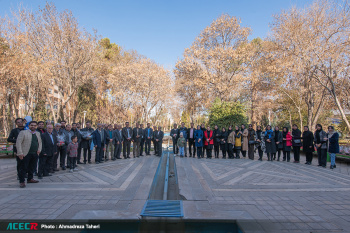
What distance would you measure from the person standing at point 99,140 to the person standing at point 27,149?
3.32 m

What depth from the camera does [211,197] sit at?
4.96 meters

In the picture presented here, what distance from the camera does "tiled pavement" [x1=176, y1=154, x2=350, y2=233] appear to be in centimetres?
359

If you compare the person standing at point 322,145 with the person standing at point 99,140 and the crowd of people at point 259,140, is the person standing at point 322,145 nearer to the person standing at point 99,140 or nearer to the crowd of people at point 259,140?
the crowd of people at point 259,140

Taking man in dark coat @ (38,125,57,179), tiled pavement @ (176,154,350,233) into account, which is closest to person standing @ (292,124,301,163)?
tiled pavement @ (176,154,350,233)

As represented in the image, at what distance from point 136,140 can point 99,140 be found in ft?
7.37

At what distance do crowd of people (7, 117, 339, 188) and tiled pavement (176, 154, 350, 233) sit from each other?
236 centimetres

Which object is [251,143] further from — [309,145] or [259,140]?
[309,145]

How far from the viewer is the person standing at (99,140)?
31.3 ft

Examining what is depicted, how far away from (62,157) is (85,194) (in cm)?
374

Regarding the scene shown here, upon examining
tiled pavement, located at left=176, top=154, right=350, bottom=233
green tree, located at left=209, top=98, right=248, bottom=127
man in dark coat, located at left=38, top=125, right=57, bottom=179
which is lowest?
tiled pavement, located at left=176, top=154, right=350, bottom=233

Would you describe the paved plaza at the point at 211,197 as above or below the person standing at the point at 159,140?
below

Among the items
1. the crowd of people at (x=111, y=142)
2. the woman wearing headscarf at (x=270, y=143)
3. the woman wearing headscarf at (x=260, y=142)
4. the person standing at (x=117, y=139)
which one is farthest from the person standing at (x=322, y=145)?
the person standing at (x=117, y=139)

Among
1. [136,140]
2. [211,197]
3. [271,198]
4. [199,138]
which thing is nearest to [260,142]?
[199,138]

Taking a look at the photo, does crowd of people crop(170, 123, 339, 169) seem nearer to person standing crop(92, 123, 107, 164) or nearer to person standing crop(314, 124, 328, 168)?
person standing crop(314, 124, 328, 168)
